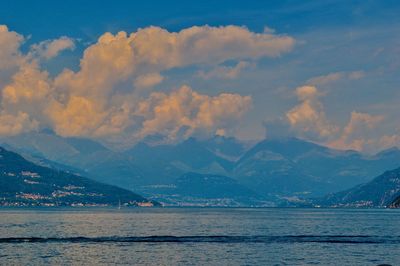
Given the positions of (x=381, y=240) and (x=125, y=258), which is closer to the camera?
(x=125, y=258)

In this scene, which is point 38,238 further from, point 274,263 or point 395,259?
point 395,259

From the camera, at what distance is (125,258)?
144 meters

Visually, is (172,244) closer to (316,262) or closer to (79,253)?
(79,253)

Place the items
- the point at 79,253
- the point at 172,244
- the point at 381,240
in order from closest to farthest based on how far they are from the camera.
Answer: the point at 79,253 → the point at 172,244 → the point at 381,240

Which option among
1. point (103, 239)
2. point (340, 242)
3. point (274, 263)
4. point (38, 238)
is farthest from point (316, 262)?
point (38, 238)

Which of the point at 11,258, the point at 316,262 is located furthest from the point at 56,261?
the point at 316,262

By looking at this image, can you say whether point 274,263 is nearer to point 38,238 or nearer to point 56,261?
point 56,261

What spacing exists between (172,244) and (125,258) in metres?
38.2

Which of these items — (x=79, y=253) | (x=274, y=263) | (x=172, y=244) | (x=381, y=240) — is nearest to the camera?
(x=274, y=263)

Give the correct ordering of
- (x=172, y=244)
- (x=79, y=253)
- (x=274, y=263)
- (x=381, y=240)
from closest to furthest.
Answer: (x=274, y=263) → (x=79, y=253) → (x=172, y=244) → (x=381, y=240)

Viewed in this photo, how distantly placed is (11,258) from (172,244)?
165ft

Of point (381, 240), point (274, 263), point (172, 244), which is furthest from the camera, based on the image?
point (381, 240)

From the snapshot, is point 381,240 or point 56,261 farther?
point 381,240

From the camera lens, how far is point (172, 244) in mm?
181375
